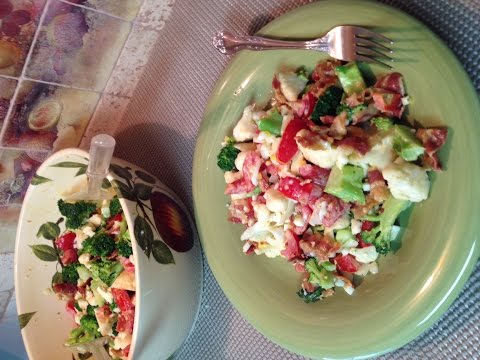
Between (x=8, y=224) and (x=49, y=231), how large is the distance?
206 millimetres

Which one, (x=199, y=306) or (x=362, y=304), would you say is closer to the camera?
(x=362, y=304)

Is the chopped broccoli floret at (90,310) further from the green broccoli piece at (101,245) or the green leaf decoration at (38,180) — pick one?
the green leaf decoration at (38,180)

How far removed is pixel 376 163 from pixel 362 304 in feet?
0.93

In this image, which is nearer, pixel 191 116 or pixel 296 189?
pixel 296 189

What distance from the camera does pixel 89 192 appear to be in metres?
1.35

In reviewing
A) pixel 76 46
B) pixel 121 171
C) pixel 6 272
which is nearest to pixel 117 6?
pixel 76 46

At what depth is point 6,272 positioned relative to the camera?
1793mm

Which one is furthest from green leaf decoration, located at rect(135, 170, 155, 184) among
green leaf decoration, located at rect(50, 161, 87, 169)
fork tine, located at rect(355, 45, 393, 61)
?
fork tine, located at rect(355, 45, 393, 61)

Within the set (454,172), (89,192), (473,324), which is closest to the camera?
(454,172)

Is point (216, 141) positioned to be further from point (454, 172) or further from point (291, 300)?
point (454, 172)

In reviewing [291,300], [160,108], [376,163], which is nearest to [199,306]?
[291,300]

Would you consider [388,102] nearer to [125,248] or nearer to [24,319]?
[125,248]

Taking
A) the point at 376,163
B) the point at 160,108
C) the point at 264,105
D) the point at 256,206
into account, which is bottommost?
the point at 160,108

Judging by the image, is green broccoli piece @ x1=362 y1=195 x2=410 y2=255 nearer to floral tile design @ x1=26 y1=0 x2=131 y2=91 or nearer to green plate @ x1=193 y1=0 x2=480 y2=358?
green plate @ x1=193 y1=0 x2=480 y2=358
